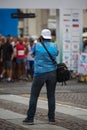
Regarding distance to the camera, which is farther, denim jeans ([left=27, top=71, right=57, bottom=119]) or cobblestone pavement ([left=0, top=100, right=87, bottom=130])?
denim jeans ([left=27, top=71, right=57, bottom=119])

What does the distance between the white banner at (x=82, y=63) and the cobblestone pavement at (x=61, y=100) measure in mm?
531

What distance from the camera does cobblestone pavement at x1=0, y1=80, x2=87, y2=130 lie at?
37.2 feet

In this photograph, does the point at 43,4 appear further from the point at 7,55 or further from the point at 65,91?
the point at 65,91

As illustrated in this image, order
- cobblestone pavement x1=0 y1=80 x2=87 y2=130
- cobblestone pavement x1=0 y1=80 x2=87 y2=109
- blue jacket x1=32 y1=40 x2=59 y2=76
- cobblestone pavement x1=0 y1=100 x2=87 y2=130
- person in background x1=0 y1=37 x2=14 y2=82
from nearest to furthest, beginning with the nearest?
→ 1. cobblestone pavement x1=0 y1=100 x2=87 y2=130
2. blue jacket x1=32 y1=40 x2=59 y2=76
3. cobblestone pavement x1=0 y1=80 x2=87 y2=130
4. cobblestone pavement x1=0 y1=80 x2=87 y2=109
5. person in background x1=0 y1=37 x2=14 y2=82

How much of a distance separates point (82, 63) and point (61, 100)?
24.7 feet

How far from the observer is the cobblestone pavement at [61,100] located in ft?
37.2

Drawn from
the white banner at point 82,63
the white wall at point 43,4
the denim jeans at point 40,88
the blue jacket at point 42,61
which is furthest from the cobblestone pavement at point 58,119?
the white wall at point 43,4

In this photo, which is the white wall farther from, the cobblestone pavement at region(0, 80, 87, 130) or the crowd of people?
the cobblestone pavement at region(0, 80, 87, 130)

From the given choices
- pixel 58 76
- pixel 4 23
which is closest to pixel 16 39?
pixel 4 23

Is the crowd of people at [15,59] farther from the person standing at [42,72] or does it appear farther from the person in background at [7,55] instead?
the person standing at [42,72]

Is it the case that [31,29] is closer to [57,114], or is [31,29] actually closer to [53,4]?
[53,4]

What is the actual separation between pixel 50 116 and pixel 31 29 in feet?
154

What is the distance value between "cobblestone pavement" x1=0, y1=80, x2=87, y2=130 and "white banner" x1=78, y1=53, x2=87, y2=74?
1.74ft

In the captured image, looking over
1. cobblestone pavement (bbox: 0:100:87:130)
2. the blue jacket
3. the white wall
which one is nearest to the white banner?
the white wall
